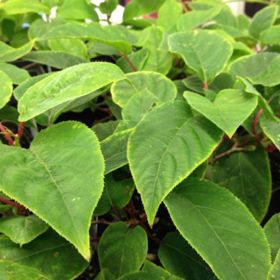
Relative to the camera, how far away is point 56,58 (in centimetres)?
69

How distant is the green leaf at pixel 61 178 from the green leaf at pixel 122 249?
0.12m

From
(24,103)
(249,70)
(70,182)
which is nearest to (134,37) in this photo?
(249,70)

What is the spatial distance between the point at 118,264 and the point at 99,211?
0.20ft

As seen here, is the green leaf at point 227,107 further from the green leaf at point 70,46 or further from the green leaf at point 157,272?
the green leaf at point 70,46

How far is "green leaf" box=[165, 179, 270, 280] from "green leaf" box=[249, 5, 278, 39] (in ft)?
1.61

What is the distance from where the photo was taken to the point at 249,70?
2.11 ft

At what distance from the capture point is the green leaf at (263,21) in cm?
86

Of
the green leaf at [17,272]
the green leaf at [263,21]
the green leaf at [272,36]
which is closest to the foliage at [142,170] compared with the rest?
the green leaf at [17,272]

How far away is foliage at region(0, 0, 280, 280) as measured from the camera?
0.40 meters

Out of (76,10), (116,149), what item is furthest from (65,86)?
(76,10)

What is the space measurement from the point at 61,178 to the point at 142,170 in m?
0.08

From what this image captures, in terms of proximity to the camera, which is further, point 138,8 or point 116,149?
point 138,8

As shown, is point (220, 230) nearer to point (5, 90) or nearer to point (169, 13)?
point (5, 90)

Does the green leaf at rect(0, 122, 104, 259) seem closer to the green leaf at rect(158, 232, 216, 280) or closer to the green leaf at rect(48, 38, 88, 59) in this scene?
the green leaf at rect(158, 232, 216, 280)
